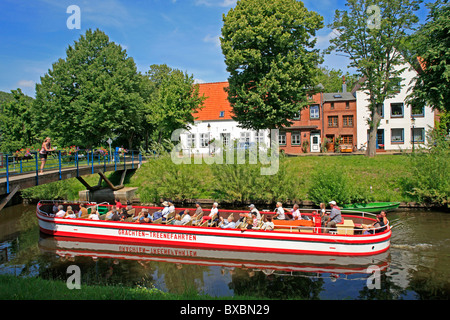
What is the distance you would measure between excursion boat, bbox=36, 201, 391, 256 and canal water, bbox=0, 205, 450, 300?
0.38 meters

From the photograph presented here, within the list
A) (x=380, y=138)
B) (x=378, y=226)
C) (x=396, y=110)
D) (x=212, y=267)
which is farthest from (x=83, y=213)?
(x=396, y=110)

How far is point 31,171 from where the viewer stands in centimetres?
2041

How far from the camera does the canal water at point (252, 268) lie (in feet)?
38.0

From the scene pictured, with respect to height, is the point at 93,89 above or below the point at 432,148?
above

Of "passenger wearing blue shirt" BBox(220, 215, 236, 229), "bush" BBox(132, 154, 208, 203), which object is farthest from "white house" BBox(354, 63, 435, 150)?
"passenger wearing blue shirt" BBox(220, 215, 236, 229)

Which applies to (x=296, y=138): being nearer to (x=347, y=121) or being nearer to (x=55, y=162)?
(x=347, y=121)

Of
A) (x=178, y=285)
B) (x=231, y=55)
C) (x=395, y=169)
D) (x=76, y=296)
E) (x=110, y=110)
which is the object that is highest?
(x=231, y=55)

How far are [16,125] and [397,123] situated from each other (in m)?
51.5

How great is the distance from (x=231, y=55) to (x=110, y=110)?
47.8 feet

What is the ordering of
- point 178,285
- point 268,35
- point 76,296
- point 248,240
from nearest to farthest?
point 76,296, point 178,285, point 248,240, point 268,35

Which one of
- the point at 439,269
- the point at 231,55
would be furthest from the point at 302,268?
the point at 231,55

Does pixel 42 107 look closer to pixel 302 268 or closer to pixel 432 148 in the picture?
pixel 302 268

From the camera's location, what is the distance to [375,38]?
28797 millimetres
